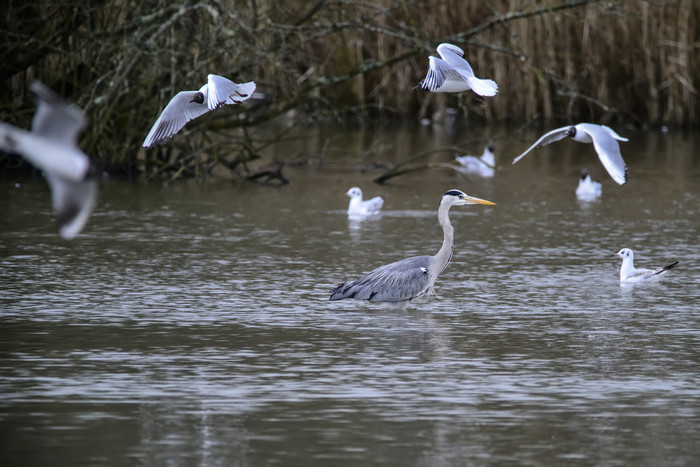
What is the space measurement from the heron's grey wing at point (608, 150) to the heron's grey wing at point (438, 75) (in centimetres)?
101

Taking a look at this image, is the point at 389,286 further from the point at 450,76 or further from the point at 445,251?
the point at 450,76

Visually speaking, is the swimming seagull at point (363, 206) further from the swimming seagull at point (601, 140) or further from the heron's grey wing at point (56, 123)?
the heron's grey wing at point (56, 123)

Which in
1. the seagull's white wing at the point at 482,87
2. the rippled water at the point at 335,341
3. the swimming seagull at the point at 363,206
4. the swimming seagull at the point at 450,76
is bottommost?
the rippled water at the point at 335,341

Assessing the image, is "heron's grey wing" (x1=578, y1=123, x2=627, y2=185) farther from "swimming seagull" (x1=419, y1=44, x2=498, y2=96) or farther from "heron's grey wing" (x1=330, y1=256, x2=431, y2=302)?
"heron's grey wing" (x1=330, y1=256, x2=431, y2=302)

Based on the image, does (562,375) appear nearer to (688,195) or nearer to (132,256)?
(132,256)

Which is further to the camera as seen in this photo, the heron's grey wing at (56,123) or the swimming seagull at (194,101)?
the swimming seagull at (194,101)

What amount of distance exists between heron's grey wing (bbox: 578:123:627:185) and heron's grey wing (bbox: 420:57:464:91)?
101 cm

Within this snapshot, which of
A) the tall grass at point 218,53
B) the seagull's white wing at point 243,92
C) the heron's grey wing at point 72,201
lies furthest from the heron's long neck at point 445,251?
the tall grass at point 218,53

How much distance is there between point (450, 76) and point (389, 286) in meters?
1.37

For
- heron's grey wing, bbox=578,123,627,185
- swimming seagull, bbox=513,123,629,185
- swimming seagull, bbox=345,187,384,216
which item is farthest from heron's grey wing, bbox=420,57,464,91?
swimming seagull, bbox=345,187,384,216

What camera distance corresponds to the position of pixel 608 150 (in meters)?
8.63

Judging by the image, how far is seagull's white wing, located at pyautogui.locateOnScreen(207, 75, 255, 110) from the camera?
8047mm

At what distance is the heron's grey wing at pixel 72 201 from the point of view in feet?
16.5

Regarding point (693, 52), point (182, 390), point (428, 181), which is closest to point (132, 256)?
point (182, 390)
